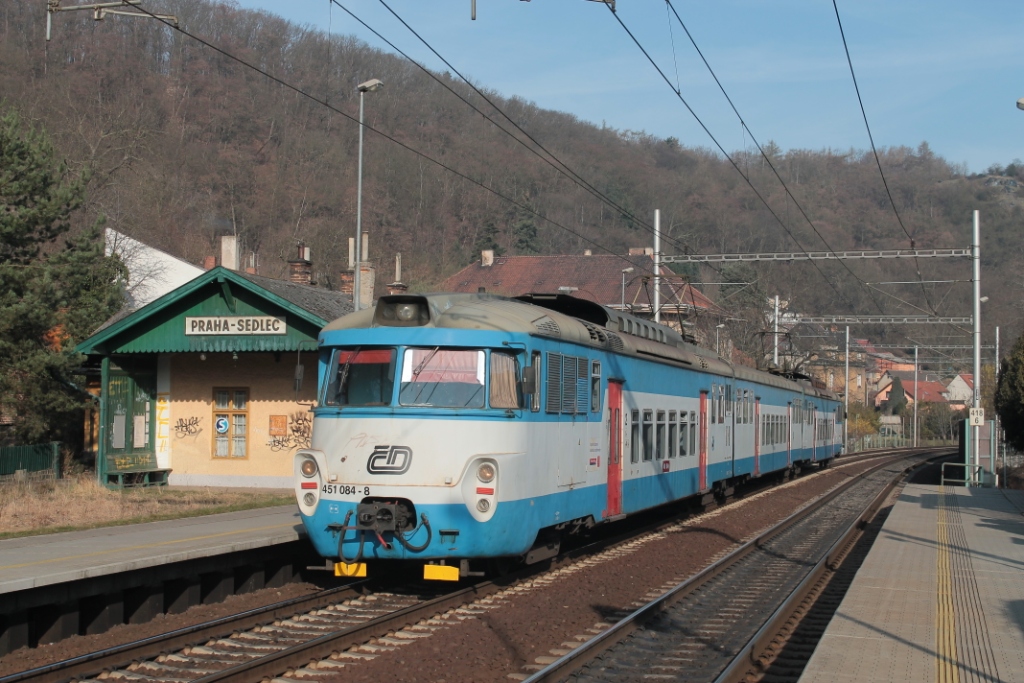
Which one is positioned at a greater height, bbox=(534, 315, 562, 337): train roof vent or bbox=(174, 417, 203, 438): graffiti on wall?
bbox=(534, 315, 562, 337): train roof vent

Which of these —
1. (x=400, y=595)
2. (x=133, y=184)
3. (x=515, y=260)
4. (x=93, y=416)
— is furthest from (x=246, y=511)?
(x=515, y=260)

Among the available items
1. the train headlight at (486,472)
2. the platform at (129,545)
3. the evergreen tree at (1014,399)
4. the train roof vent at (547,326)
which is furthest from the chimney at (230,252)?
the evergreen tree at (1014,399)

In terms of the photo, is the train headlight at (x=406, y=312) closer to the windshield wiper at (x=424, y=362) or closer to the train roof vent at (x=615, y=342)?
the windshield wiper at (x=424, y=362)

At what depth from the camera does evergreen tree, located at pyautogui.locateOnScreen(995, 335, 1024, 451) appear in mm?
31891

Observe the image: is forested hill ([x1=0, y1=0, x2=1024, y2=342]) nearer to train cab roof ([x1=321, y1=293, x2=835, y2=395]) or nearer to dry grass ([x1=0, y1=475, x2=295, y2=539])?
dry grass ([x1=0, y1=475, x2=295, y2=539])

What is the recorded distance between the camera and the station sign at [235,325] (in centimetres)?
2092

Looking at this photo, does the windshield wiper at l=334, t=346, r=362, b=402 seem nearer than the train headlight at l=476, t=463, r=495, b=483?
No

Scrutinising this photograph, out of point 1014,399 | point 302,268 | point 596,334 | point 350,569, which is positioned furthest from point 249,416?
point 1014,399

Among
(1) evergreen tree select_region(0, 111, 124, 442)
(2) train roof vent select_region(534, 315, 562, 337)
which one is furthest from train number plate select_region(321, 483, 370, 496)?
(1) evergreen tree select_region(0, 111, 124, 442)

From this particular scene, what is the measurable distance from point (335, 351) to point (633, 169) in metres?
85.0

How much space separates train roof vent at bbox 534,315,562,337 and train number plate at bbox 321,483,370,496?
7.91 ft

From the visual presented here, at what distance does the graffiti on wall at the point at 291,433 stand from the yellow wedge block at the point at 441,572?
12.3 meters

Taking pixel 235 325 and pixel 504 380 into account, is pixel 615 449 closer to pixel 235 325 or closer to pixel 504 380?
pixel 504 380

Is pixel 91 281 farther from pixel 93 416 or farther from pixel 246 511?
pixel 246 511
